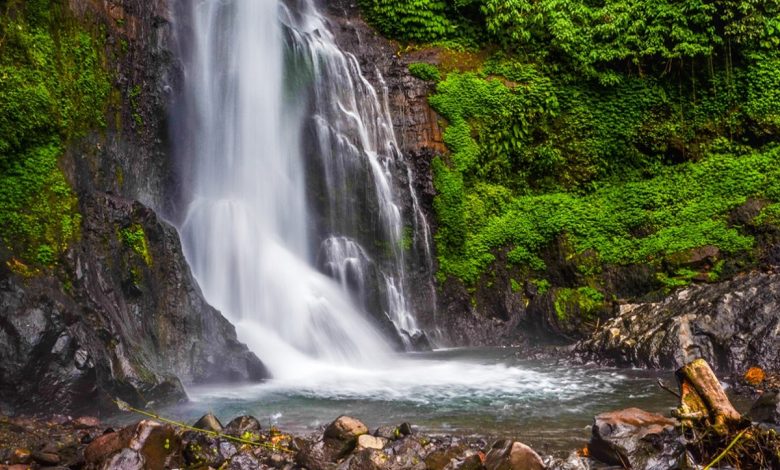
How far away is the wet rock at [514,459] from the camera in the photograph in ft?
15.5

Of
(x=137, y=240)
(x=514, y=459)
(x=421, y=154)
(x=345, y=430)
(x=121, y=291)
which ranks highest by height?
(x=421, y=154)

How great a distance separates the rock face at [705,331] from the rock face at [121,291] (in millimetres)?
6052

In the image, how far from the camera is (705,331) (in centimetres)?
934

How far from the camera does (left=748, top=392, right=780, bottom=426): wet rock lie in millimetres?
5594

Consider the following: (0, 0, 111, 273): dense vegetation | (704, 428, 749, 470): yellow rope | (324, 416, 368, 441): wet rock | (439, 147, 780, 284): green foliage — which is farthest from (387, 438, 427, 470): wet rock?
(439, 147, 780, 284): green foliage

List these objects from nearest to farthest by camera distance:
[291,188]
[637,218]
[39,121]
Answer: [39,121] → [637,218] → [291,188]

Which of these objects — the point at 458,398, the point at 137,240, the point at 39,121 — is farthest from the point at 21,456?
the point at 39,121

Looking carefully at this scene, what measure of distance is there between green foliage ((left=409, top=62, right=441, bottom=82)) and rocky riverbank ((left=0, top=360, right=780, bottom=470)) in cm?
1193

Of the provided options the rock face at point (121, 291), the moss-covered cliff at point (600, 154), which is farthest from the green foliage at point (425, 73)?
the rock face at point (121, 291)

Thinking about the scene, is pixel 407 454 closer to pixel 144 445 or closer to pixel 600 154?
pixel 144 445

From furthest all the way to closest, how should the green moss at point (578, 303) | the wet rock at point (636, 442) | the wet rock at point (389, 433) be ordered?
1. the green moss at point (578, 303)
2. the wet rock at point (389, 433)
3. the wet rock at point (636, 442)

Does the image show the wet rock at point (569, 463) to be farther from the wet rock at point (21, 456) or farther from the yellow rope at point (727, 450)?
the wet rock at point (21, 456)

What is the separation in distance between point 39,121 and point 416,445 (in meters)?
7.51

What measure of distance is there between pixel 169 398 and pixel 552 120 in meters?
11.8
